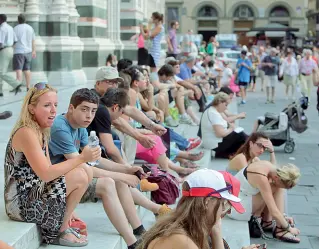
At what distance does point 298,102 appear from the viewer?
1211 cm

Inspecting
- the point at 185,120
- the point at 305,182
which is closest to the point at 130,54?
the point at 185,120

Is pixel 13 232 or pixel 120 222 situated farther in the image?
pixel 120 222

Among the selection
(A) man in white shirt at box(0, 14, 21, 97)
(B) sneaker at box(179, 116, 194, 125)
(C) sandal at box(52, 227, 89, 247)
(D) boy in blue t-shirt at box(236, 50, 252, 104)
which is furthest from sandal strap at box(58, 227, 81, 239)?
(D) boy in blue t-shirt at box(236, 50, 252, 104)

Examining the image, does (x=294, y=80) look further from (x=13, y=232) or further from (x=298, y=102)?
(x=13, y=232)

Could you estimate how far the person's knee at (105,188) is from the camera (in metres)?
5.18

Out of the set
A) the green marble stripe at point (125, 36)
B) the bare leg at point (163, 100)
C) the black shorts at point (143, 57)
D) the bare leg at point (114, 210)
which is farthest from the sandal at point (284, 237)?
the green marble stripe at point (125, 36)

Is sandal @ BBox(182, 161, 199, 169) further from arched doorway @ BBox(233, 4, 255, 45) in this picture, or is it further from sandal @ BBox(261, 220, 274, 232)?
arched doorway @ BBox(233, 4, 255, 45)

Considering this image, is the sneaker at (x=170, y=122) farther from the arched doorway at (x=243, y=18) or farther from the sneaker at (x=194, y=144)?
the arched doorway at (x=243, y=18)

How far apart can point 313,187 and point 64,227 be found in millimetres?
5318

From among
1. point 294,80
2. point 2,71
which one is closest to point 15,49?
point 2,71

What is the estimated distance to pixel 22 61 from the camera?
42.5ft

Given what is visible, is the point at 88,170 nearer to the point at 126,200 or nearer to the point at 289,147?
the point at 126,200

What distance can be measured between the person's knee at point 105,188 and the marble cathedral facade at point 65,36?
30.3ft

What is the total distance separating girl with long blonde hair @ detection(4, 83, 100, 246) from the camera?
4504mm
